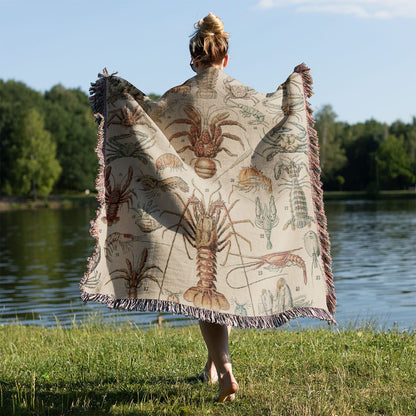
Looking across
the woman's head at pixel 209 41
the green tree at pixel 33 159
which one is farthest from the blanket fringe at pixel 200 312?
the green tree at pixel 33 159

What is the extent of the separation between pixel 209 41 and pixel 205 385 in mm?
2023

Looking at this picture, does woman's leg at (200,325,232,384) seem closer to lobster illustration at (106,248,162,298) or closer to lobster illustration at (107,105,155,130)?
lobster illustration at (106,248,162,298)

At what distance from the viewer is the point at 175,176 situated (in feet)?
11.9

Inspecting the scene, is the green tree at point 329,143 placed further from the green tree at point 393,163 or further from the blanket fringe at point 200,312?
the blanket fringe at point 200,312

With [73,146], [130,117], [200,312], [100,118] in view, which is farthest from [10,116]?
[200,312]

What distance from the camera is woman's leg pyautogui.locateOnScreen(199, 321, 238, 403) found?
348cm

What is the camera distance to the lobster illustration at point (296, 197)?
12.4 feet

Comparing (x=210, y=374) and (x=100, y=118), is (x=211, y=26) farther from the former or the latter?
(x=210, y=374)

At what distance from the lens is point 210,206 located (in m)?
3.62

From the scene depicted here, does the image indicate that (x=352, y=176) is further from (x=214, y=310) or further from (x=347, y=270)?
(x=214, y=310)

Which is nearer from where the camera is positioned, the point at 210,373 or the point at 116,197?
the point at 116,197

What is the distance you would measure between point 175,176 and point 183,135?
0.83 ft

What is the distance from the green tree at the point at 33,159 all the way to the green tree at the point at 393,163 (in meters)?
43.4

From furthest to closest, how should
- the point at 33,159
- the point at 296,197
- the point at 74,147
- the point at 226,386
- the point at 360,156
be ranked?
1. the point at 360,156
2. the point at 74,147
3. the point at 33,159
4. the point at 296,197
5. the point at 226,386
